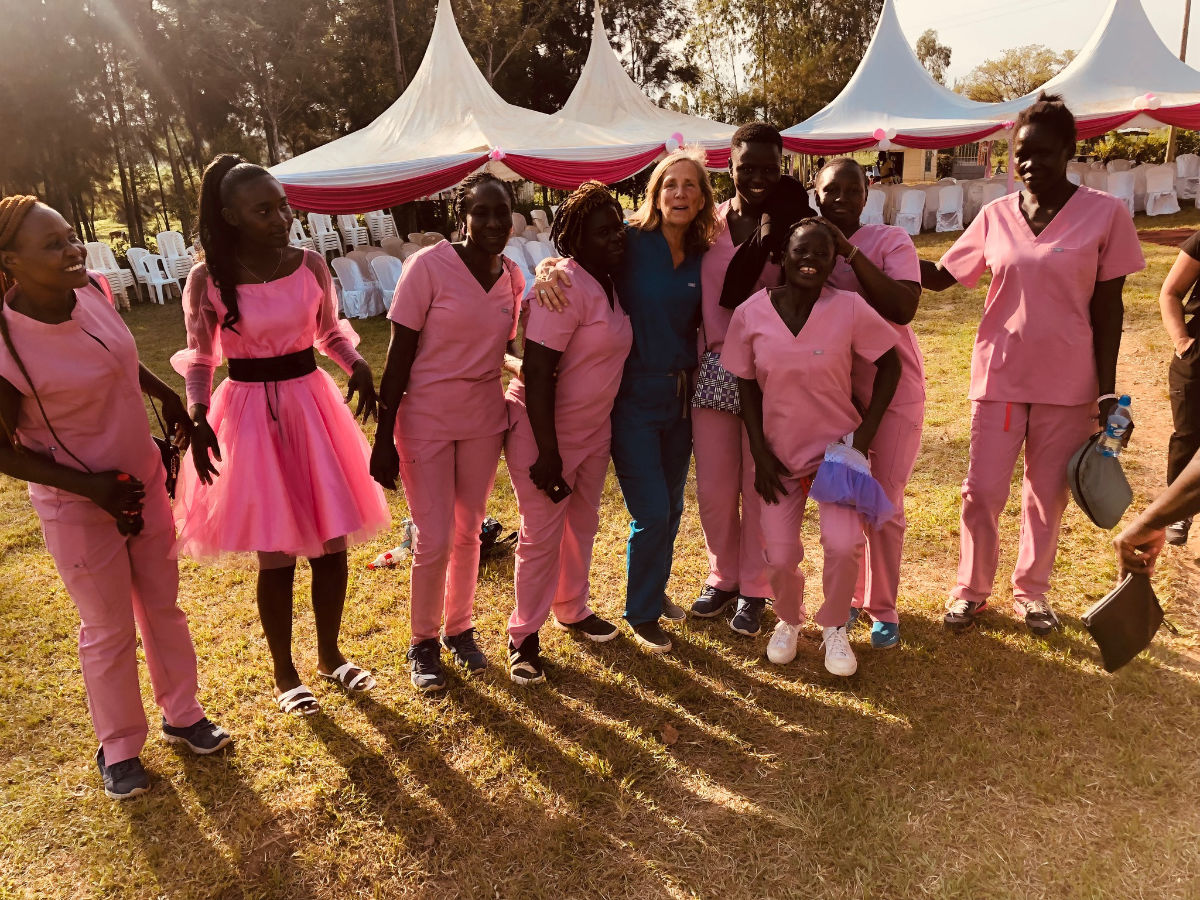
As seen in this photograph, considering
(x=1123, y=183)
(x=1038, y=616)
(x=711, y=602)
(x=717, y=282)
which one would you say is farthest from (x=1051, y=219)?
(x=1123, y=183)

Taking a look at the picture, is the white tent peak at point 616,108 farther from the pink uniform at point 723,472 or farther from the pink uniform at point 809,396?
the pink uniform at point 809,396

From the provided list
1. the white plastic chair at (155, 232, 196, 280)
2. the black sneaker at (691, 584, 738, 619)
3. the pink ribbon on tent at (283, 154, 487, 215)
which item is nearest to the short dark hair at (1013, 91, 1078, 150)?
the black sneaker at (691, 584, 738, 619)

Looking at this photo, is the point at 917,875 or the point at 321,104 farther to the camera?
the point at 321,104

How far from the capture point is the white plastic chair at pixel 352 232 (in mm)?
18844

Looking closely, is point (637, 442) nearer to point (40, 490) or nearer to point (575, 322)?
point (575, 322)

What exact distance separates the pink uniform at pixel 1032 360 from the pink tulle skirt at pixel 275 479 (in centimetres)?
251

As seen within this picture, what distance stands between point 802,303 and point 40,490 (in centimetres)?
260

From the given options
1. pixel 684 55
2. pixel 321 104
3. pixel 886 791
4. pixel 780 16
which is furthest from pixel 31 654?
pixel 780 16

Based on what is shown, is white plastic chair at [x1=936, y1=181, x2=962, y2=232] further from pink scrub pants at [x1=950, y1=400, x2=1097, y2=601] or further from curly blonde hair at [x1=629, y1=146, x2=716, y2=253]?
curly blonde hair at [x1=629, y1=146, x2=716, y2=253]

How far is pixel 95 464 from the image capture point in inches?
101

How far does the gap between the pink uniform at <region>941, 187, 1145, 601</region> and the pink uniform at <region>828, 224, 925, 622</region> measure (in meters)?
0.35

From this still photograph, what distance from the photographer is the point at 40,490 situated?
2.56m

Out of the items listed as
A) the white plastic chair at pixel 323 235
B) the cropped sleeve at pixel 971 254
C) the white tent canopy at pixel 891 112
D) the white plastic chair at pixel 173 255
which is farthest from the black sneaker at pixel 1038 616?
the white plastic chair at pixel 323 235

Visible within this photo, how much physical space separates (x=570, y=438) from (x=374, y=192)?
8.86 m
